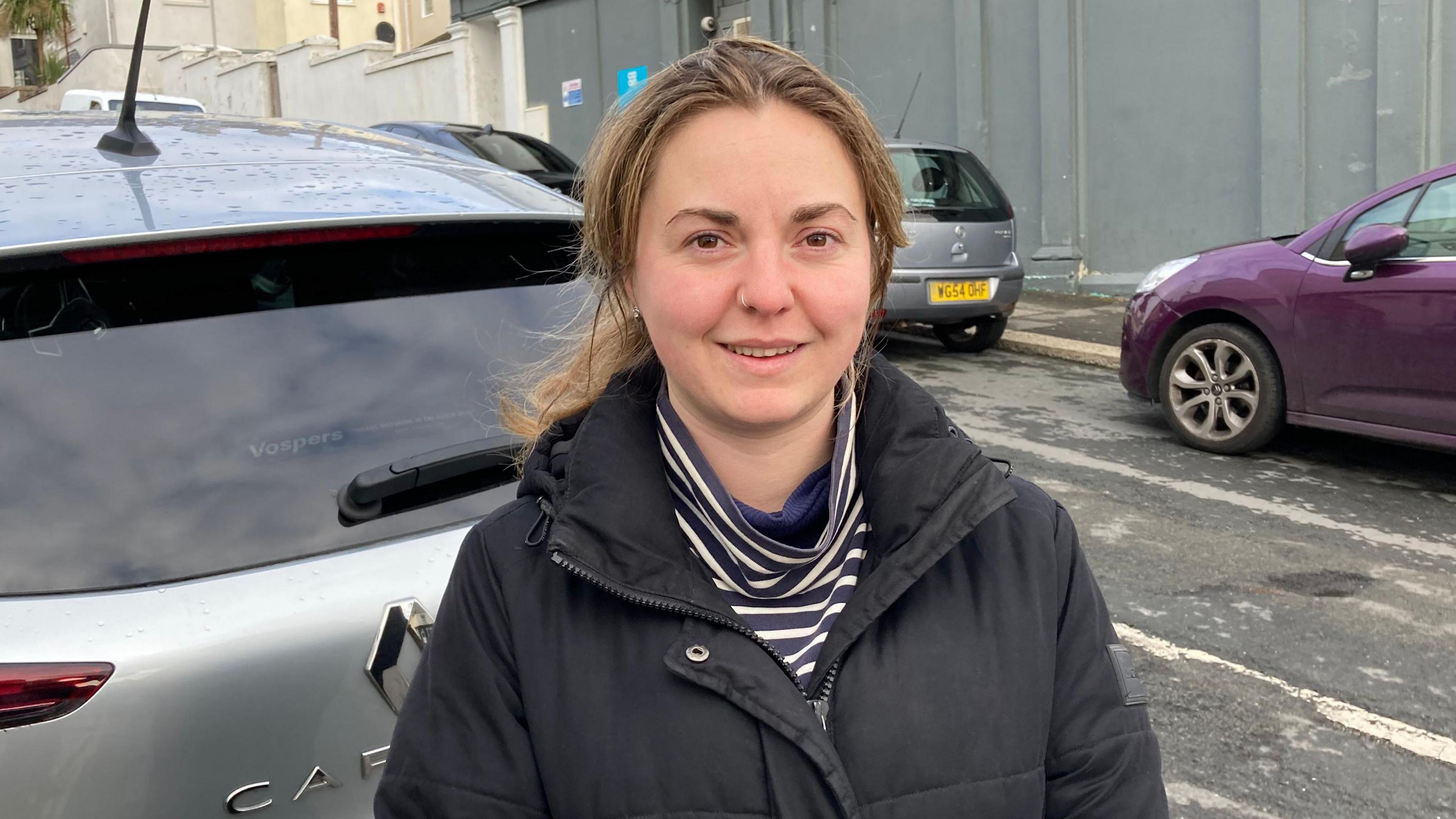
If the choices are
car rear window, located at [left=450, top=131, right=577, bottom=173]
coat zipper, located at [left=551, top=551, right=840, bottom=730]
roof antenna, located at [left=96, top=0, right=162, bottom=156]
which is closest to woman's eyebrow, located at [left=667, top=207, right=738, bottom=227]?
coat zipper, located at [left=551, top=551, right=840, bottom=730]

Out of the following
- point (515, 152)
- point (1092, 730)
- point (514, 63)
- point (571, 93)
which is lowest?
point (1092, 730)

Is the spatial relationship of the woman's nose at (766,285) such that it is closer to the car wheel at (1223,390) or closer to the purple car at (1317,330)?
the purple car at (1317,330)

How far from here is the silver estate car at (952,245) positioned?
9.77m

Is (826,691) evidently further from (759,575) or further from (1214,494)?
(1214,494)

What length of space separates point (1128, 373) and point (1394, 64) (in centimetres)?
516

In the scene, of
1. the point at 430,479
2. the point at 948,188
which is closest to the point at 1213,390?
the point at 948,188

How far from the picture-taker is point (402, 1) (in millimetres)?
32656

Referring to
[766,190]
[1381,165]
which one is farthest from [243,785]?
[1381,165]

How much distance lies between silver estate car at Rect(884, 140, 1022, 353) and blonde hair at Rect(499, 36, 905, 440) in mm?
7862

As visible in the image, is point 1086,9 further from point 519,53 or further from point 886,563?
point 886,563

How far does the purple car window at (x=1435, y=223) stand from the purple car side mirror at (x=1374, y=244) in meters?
0.07

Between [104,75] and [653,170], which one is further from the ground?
[104,75]

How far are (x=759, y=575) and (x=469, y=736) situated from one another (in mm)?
376

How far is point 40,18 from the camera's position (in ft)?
141
